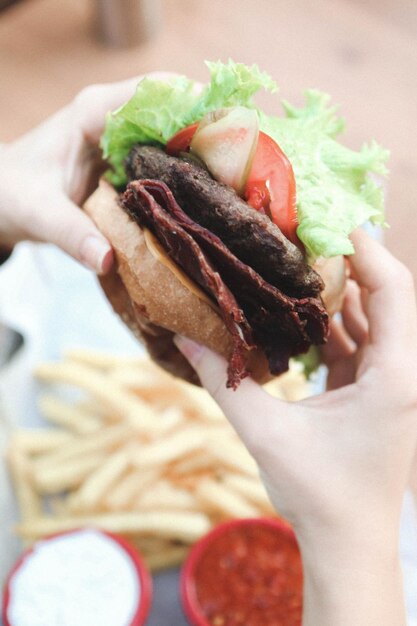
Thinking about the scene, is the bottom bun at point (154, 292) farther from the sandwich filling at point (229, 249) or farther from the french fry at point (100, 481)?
the french fry at point (100, 481)

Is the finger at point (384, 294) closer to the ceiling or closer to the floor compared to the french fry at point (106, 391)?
closer to the ceiling

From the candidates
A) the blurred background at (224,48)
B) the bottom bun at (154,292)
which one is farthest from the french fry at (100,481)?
the blurred background at (224,48)

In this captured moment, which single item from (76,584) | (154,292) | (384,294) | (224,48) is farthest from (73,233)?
(224,48)

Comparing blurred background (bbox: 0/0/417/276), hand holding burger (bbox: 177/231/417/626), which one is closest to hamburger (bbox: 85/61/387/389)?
hand holding burger (bbox: 177/231/417/626)

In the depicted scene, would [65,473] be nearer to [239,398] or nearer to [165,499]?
[165,499]

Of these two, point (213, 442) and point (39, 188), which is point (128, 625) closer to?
point (213, 442)
